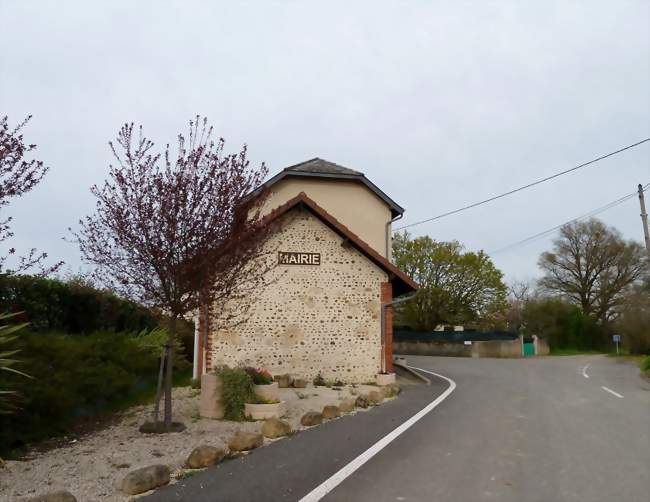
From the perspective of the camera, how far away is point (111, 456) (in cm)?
684

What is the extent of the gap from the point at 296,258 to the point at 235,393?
640 centimetres

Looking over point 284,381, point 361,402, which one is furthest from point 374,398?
point 284,381

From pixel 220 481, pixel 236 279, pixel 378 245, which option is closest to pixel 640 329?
pixel 378 245

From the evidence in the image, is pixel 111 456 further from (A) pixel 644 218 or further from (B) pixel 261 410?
(A) pixel 644 218

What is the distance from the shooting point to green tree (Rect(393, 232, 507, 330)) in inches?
1580

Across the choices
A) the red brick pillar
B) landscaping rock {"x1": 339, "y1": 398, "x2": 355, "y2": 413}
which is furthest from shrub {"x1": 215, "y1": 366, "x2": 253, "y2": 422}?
the red brick pillar

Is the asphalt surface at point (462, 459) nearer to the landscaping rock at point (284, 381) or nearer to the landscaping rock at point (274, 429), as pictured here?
the landscaping rock at point (274, 429)

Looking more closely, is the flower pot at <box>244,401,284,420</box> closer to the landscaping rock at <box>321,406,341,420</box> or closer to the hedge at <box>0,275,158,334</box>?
the landscaping rock at <box>321,406,341,420</box>

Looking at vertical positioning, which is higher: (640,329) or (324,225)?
(324,225)

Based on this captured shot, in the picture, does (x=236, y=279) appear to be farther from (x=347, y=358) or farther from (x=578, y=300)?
(x=578, y=300)

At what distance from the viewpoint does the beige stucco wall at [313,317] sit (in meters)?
14.9

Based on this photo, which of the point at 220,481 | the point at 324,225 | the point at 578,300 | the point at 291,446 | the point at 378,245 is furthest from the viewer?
the point at 578,300

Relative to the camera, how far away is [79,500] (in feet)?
16.9

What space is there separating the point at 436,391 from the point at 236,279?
7.89m
